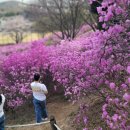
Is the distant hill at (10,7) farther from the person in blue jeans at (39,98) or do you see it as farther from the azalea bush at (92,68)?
the person in blue jeans at (39,98)

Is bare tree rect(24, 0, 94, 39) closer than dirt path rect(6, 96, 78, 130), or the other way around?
dirt path rect(6, 96, 78, 130)

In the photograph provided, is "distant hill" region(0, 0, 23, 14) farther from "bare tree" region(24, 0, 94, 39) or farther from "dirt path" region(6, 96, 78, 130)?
"dirt path" region(6, 96, 78, 130)

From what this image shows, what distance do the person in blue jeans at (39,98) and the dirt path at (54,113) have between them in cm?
36

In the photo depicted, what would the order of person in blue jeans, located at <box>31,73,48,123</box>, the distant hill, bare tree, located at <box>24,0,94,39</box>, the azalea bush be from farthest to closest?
1. the distant hill
2. bare tree, located at <box>24,0,94,39</box>
3. person in blue jeans, located at <box>31,73,48,123</box>
4. the azalea bush

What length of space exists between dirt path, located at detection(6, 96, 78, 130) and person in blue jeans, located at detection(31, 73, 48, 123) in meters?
0.36

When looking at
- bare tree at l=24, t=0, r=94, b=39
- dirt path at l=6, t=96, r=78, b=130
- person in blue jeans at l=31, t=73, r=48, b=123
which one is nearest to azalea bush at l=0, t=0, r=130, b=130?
dirt path at l=6, t=96, r=78, b=130

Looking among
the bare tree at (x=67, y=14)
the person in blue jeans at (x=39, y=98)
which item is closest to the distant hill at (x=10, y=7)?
the bare tree at (x=67, y=14)

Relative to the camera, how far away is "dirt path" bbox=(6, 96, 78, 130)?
11.9 meters

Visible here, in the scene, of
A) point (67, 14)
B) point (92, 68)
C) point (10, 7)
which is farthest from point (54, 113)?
point (10, 7)

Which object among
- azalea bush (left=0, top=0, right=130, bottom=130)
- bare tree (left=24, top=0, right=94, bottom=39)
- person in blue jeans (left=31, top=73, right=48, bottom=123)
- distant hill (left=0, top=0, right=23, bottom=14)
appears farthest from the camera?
distant hill (left=0, top=0, right=23, bottom=14)

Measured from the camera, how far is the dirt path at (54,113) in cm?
1193

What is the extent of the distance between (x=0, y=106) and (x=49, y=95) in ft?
12.1

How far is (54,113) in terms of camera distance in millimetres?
13359

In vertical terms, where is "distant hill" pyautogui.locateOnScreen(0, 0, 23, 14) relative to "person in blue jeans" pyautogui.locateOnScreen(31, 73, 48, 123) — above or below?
below
